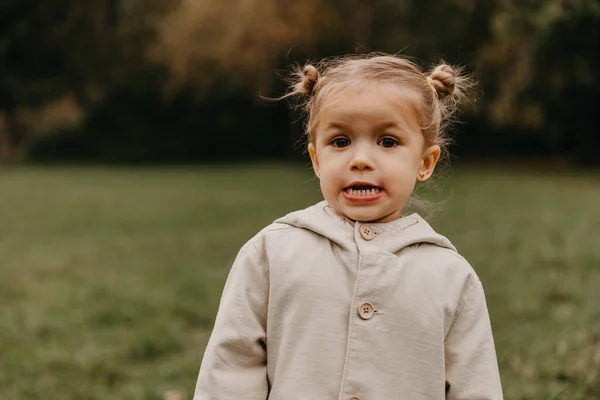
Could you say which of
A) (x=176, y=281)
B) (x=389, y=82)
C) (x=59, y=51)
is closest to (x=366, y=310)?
(x=389, y=82)

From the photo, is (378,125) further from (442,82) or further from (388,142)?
(442,82)

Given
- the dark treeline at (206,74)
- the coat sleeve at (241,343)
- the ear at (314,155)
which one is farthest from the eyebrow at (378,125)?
the dark treeline at (206,74)

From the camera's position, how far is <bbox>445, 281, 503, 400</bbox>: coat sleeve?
2.21 m

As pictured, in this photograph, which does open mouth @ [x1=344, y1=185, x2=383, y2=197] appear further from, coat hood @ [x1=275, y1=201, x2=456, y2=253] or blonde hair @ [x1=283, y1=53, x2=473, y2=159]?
blonde hair @ [x1=283, y1=53, x2=473, y2=159]

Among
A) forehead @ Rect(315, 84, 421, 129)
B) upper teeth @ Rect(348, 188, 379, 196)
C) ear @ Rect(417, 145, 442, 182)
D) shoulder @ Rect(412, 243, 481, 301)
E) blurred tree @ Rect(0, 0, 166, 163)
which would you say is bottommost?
shoulder @ Rect(412, 243, 481, 301)

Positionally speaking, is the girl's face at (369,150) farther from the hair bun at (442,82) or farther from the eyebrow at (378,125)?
the hair bun at (442,82)

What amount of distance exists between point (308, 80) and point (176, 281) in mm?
5060

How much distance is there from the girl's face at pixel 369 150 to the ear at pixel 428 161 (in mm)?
106

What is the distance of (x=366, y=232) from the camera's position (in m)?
2.24

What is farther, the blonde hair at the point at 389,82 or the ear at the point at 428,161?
the ear at the point at 428,161

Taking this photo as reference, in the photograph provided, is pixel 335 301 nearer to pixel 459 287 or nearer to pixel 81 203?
pixel 459 287

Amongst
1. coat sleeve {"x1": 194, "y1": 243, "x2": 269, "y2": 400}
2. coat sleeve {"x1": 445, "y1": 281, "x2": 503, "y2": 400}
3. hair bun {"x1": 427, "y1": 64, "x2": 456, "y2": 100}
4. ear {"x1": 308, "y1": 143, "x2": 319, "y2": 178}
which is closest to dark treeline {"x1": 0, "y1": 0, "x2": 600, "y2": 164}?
hair bun {"x1": 427, "y1": 64, "x2": 456, "y2": 100}

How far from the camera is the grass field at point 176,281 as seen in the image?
458 cm

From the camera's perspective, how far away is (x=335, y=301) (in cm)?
216
